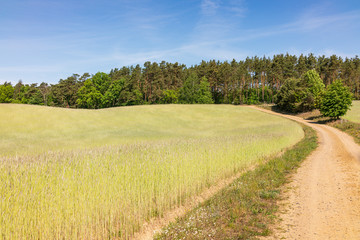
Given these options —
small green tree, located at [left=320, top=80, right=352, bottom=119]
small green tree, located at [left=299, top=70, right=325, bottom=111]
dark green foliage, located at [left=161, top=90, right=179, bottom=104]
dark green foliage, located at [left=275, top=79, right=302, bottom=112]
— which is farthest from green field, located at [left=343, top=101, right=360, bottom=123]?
dark green foliage, located at [left=161, top=90, right=179, bottom=104]

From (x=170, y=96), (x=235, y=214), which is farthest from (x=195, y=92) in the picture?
(x=235, y=214)

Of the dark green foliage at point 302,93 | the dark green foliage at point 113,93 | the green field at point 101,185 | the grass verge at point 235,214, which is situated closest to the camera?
the green field at point 101,185

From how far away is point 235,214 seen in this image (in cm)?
683

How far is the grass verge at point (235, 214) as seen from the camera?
19.4 ft

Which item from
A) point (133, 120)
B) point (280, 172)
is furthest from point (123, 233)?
point (133, 120)

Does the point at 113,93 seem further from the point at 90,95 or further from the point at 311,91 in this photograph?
the point at 311,91

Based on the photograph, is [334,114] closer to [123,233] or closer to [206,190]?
[206,190]

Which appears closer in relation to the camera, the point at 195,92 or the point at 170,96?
the point at 195,92

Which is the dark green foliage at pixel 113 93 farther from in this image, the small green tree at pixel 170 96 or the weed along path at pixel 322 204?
the weed along path at pixel 322 204

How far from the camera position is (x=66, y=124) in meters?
31.5

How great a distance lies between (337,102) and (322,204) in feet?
137

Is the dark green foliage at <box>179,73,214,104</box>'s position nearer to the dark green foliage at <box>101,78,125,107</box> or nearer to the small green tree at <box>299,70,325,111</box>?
the dark green foliage at <box>101,78,125,107</box>

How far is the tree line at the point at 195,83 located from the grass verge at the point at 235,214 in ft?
270

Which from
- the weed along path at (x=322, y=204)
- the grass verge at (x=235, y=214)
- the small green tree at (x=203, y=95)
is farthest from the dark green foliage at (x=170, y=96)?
the grass verge at (x=235, y=214)
